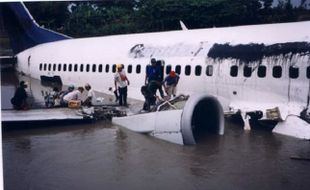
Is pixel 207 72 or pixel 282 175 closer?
pixel 282 175

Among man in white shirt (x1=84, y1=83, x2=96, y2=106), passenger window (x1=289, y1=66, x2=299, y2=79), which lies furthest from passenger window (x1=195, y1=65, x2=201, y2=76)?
man in white shirt (x1=84, y1=83, x2=96, y2=106)

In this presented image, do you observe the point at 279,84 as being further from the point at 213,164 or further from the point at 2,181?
the point at 2,181

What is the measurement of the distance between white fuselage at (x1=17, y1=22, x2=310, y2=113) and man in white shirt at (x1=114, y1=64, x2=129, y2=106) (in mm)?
114

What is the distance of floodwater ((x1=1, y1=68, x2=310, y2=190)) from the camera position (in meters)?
5.15

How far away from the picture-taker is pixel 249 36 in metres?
7.55

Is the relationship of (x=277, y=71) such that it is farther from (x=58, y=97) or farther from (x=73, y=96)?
(x=58, y=97)

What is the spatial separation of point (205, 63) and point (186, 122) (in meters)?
2.17

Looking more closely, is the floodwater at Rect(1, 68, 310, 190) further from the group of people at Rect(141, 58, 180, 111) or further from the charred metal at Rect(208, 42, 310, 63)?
the charred metal at Rect(208, 42, 310, 63)

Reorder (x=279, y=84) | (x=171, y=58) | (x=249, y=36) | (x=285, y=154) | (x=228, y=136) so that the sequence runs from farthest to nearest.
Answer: (x=171, y=58) → (x=249, y=36) → (x=279, y=84) → (x=228, y=136) → (x=285, y=154)

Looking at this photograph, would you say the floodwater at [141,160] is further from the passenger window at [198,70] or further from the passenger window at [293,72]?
the passenger window at [198,70]

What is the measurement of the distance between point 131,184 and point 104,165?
61 cm

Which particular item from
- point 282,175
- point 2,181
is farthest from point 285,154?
point 2,181

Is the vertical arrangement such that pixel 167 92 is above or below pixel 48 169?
above

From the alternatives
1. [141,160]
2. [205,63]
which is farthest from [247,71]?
[141,160]
